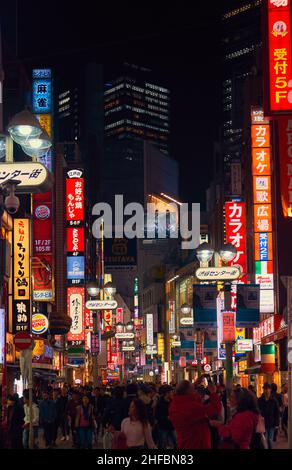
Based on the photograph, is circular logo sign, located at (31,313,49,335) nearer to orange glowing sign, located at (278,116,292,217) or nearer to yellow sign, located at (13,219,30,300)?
yellow sign, located at (13,219,30,300)

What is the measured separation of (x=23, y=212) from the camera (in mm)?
43688

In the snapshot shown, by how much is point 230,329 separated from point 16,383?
16.6 m

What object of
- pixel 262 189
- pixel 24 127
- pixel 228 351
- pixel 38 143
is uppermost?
pixel 262 189

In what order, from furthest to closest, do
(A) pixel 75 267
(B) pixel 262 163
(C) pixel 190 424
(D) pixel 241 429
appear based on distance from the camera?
1. (A) pixel 75 267
2. (B) pixel 262 163
3. (C) pixel 190 424
4. (D) pixel 241 429

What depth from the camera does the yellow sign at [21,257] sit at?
1638 inches

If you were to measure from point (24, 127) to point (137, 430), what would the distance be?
5.46 m

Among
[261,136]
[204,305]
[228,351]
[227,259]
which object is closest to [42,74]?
[261,136]

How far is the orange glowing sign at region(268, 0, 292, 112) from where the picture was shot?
1000 inches

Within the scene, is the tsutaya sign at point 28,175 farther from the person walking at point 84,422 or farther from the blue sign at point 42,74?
the blue sign at point 42,74

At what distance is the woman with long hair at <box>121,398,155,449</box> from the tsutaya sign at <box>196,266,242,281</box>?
17.3 m

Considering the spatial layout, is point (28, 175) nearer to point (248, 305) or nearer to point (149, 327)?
point (248, 305)

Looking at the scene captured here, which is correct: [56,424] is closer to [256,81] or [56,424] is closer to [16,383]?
[16,383]

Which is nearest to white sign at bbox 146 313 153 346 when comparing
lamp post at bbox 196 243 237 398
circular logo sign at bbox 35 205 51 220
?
circular logo sign at bbox 35 205 51 220

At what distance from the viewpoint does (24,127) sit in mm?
16516
